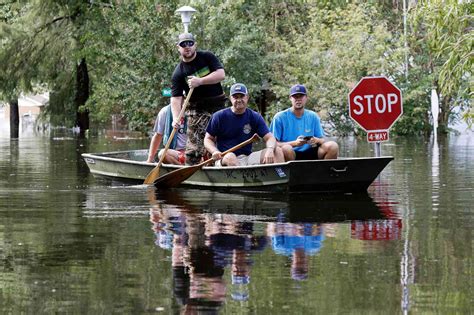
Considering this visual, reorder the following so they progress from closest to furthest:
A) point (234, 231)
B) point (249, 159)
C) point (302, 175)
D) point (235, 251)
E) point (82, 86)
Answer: point (235, 251) < point (234, 231) < point (302, 175) < point (249, 159) < point (82, 86)

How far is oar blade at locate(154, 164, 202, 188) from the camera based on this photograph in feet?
55.8

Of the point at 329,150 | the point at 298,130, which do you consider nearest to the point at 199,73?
the point at 298,130

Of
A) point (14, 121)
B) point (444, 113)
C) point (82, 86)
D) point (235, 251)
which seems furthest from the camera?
point (14, 121)

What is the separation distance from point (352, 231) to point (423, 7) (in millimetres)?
10819

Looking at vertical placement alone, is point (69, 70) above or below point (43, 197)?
above

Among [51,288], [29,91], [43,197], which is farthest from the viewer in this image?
[29,91]

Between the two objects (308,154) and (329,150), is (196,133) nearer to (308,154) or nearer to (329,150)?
(308,154)

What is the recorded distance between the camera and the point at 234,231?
11562 millimetres

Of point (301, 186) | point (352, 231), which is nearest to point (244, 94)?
point (301, 186)

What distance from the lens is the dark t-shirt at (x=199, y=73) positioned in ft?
57.6

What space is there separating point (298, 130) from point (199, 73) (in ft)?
6.08

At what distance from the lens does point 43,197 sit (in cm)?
1596

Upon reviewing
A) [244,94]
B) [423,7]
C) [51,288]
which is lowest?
[51,288]

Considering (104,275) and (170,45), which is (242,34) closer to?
(170,45)
